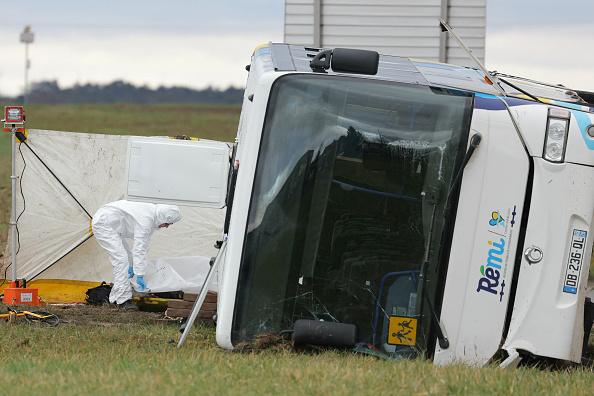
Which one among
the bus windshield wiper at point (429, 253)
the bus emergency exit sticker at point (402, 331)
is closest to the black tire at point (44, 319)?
the bus emergency exit sticker at point (402, 331)

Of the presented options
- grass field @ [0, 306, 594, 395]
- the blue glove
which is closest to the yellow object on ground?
the blue glove

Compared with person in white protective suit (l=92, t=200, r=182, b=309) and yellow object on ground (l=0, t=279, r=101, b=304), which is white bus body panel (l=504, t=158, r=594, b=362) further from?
yellow object on ground (l=0, t=279, r=101, b=304)

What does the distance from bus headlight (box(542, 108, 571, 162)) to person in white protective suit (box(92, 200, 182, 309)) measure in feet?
19.0

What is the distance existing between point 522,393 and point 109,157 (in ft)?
24.9

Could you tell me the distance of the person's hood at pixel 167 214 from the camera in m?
9.29

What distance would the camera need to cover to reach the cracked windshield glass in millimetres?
4277

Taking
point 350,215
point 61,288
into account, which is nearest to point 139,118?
point 61,288

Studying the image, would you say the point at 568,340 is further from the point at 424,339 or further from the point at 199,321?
the point at 199,321

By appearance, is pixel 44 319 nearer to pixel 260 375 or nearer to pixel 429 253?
pixel 260 375

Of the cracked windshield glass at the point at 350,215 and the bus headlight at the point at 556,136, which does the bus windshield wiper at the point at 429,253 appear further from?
the bus headlight at the point at 556,136

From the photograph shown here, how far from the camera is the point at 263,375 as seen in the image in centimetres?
377

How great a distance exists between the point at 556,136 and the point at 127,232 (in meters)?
6.54

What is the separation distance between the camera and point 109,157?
1011 centimetres

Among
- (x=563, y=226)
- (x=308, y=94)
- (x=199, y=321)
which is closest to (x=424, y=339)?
(x=563, y=226)
